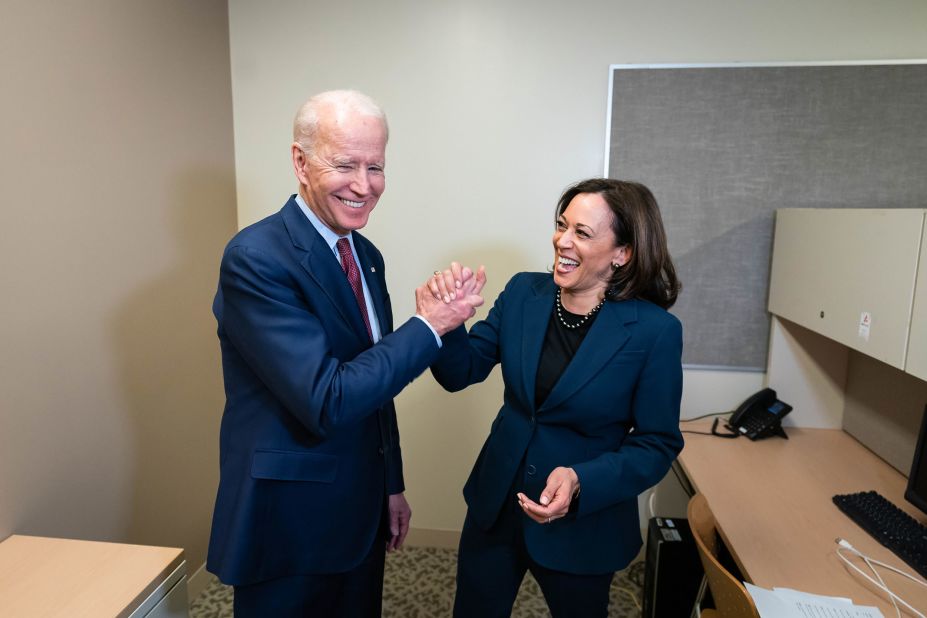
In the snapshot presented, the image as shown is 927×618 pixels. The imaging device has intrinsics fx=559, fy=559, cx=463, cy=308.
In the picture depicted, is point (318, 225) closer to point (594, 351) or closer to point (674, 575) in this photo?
point (594, 351)

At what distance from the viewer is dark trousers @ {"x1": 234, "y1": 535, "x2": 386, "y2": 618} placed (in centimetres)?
136

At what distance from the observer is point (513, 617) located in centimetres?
238

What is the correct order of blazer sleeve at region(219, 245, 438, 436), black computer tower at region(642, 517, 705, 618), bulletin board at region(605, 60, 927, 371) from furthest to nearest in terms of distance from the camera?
bulletin board at region(605, 60, 927, 371) < black computer tower at region(642, 517, 705, 618) < blazer sleeve at region(219, 245, 438, 436)

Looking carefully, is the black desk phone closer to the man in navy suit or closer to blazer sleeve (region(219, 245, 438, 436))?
the man in navy suit

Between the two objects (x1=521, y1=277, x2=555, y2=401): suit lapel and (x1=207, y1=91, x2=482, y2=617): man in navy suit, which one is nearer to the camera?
(x1=207, y1=91, x2=482, y2=617): man in navy suit

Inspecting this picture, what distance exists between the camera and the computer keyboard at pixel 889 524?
153 cm

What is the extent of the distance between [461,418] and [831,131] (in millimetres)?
2066

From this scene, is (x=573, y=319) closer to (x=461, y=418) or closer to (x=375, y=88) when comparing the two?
(x=461, y=418)

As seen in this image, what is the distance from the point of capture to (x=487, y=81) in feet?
8.22

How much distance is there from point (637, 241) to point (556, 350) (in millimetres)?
354

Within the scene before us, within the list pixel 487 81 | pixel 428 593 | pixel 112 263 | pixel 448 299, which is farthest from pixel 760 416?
pixel 112 263

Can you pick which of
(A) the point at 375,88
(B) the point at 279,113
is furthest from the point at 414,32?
(B) the point at 279,113

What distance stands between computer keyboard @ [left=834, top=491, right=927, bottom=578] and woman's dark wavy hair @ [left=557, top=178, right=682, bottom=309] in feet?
3.13

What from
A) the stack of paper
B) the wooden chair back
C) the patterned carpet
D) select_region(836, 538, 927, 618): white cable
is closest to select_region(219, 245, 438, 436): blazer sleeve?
the wooden chair back
